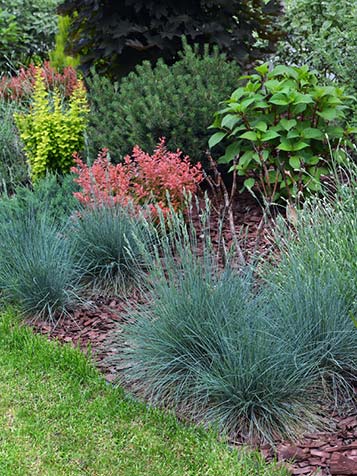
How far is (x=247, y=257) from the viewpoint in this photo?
5094 mm

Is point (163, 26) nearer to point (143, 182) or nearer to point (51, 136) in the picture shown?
point (51, 136)

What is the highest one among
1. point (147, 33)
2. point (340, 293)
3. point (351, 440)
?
point (147, 33)

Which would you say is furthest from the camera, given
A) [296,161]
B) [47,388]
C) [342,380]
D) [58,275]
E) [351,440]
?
[296,161]

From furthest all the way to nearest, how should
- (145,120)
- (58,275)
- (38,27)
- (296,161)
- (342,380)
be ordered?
(38,27) < (145,120) < (296,161) < (58,275) < (342,380)

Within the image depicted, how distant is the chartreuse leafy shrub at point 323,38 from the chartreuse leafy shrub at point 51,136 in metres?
2.31

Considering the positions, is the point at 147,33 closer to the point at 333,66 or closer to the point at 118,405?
the point at 333,66

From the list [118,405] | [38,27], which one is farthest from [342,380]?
[38,27]

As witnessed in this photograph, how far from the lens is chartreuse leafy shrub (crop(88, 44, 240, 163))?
6.09 m

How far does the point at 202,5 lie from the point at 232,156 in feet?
7.16

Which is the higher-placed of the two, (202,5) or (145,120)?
(202,5)

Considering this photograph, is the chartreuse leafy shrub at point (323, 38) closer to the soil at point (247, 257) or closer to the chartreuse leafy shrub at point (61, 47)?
the soil at point (247, 257)

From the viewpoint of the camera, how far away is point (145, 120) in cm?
611

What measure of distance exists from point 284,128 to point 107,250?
1.65m

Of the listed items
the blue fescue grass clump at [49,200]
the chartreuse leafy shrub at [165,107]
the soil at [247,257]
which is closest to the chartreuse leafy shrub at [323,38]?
the chartreuse leafy shrub at [165,107]
